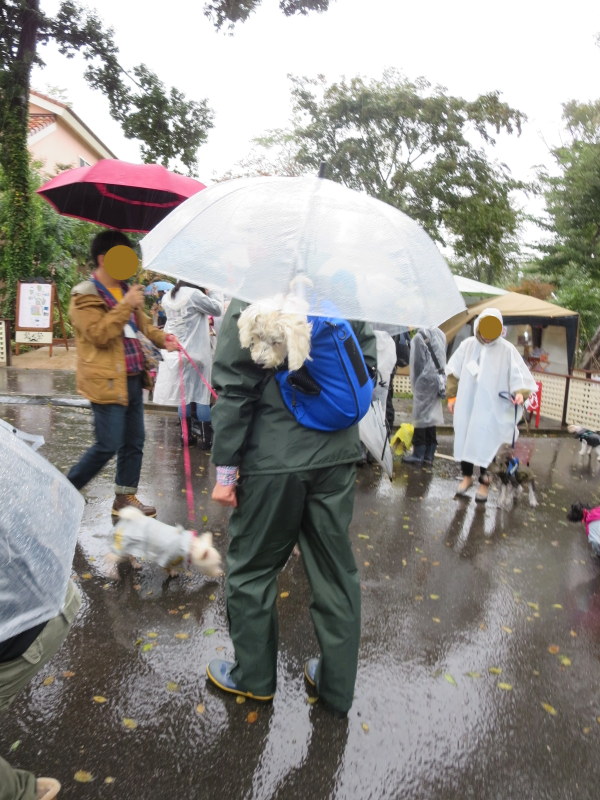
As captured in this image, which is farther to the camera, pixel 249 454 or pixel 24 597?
pixel 249 454

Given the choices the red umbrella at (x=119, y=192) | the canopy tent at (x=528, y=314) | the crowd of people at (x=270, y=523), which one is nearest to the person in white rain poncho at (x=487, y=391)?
the red umbrella at (x=119, y=192)

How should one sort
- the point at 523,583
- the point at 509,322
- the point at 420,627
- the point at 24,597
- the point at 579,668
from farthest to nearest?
the point at 509,322 < the point at 523,583 < the point at 420,627 < the point at 579,668 < the point at 24,597

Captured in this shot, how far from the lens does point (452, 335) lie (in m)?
15.2

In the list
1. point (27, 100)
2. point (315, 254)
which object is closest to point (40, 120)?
point (27, 100)

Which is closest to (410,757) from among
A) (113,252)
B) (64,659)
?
(64,659)

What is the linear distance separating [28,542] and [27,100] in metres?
14.9

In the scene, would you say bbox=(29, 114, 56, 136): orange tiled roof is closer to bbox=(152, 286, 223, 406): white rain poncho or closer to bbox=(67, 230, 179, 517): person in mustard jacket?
bbox=(152, 286, 223, 406): white rain poncho

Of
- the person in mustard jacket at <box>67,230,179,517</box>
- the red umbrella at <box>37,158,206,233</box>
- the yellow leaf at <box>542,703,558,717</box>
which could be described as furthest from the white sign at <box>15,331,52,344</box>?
the yellow leaf at <box>542,703,558,717</box>

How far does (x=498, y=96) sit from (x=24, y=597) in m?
23.9

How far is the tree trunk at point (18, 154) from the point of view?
13.2 metres

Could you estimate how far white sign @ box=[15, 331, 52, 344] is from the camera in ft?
43.2

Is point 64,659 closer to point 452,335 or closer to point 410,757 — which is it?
point 410,757

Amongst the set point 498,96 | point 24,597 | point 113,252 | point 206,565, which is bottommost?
point 206,565

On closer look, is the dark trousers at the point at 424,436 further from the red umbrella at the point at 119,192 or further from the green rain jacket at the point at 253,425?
the green rain jacket at the point at 253,425
